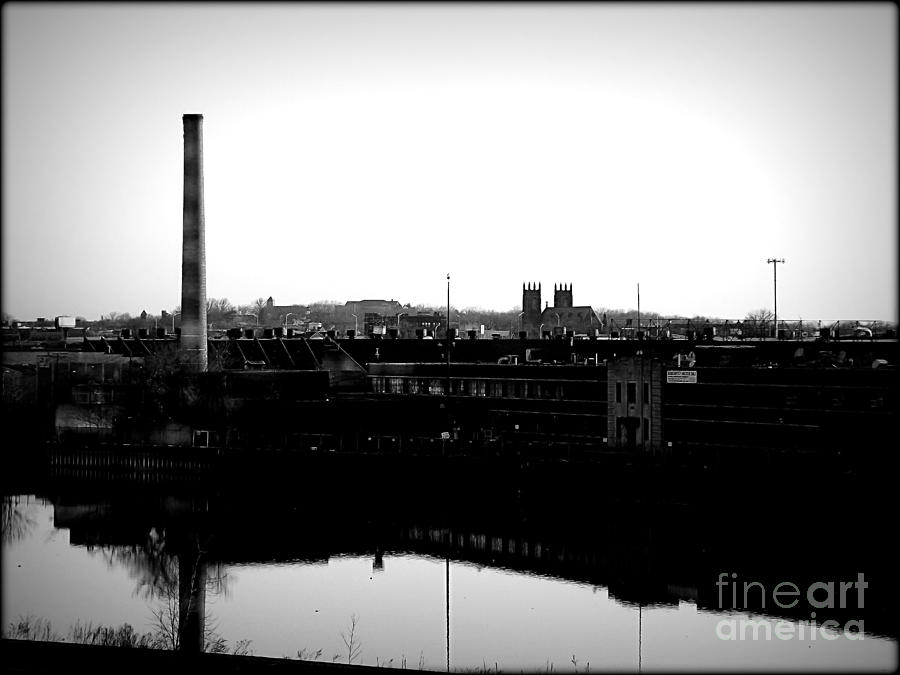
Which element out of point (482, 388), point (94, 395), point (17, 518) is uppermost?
point (482, 388)

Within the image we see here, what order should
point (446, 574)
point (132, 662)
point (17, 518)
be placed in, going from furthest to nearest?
point (17, 518) → point (446, 574) → point (132, 662)

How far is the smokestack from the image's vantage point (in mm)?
58250

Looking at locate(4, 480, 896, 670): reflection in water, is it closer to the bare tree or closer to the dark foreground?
the bare tree

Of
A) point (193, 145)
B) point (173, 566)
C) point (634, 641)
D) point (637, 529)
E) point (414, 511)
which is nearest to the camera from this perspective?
point (634, 641)

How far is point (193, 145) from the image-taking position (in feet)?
192

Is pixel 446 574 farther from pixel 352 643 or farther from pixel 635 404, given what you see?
pixel 635 404

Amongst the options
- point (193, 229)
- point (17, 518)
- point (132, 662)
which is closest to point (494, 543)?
point (17, 518)

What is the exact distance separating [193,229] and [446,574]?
103ft

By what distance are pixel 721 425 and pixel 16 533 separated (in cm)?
2755

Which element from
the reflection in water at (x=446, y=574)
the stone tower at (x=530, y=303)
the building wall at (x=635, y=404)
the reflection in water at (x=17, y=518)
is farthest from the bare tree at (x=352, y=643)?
the stone tower at (x=530, y=303)

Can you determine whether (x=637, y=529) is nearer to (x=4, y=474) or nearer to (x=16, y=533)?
(x=16, y=533)

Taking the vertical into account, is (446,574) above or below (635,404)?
below

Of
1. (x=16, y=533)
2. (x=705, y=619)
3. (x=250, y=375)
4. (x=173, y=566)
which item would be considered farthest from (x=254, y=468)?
(x=705, y=619)

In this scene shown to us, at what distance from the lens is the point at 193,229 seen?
5822 centimetres
